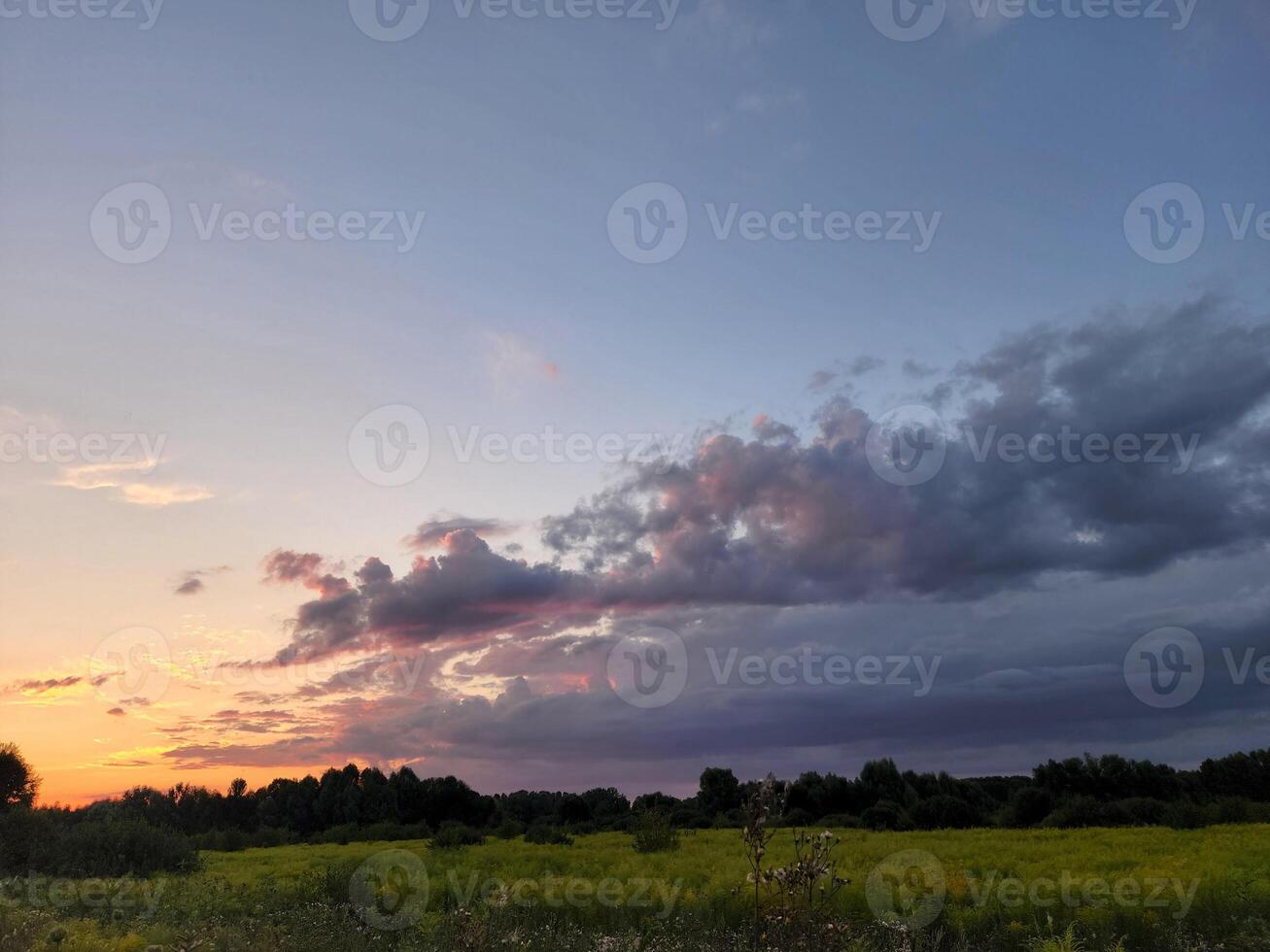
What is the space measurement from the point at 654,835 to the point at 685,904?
12800 millimetres

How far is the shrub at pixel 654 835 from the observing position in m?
28.6

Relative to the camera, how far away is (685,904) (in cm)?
1697

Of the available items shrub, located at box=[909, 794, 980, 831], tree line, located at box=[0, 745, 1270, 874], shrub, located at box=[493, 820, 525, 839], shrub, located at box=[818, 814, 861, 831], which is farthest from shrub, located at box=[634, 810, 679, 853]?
shrub, located at box=[909, 794, 980, 831]

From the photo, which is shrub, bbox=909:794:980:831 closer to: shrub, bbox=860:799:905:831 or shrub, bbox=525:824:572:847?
shrub, bbox=860:799:905:831

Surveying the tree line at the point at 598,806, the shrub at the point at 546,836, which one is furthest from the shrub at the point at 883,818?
the shrub at the point at 546,836

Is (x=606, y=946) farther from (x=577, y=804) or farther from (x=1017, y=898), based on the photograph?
(x=577, y=804)

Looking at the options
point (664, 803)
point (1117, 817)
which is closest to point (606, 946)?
point (1117, 817)

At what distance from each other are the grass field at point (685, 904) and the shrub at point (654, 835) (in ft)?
15.7

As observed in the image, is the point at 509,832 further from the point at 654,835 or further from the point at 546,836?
the point at 654,835

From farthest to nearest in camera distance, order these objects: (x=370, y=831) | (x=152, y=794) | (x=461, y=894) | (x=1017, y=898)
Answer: (x=152, y=794), (x=370, y=831), (x=461, y=894), (x=1017, y=898)

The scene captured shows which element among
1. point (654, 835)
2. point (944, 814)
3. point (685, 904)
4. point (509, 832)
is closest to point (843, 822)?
point (944, 814)

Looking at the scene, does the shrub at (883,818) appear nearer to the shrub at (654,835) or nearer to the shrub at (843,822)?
the shrub at (843,822)

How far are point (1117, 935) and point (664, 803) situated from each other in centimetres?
5606

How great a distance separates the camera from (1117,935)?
15070 mm
